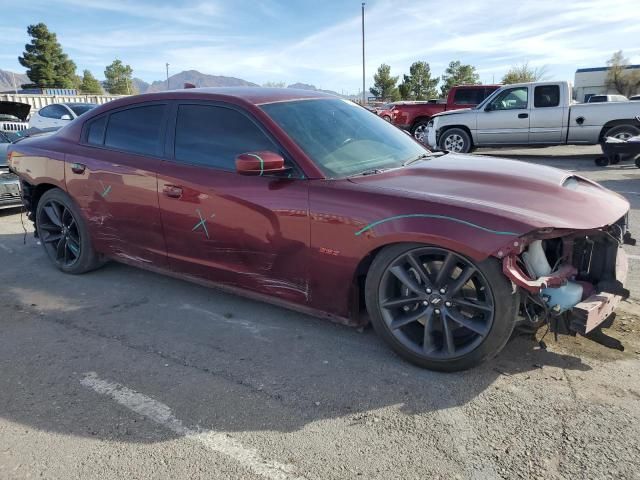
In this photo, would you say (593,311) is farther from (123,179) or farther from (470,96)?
(470,96)

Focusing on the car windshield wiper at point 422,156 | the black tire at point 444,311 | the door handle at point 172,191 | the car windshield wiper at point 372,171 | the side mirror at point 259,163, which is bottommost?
the black tire at point 444,311

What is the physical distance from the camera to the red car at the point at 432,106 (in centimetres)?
1722

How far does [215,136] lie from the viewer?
373 cm

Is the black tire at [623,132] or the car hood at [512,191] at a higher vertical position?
the car hood at [512,191]

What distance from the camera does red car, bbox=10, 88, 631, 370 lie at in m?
2.75

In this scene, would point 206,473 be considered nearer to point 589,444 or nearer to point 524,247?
point 589,444

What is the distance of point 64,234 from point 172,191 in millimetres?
1788

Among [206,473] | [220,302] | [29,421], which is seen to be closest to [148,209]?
[220,302]

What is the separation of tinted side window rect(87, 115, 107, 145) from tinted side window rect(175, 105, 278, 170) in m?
0.96

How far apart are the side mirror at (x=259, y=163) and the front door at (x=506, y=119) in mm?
11245

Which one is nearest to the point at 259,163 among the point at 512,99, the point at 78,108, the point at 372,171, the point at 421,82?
the point at 372,171

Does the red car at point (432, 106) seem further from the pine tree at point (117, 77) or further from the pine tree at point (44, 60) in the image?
the pine tree at point (117, 77)

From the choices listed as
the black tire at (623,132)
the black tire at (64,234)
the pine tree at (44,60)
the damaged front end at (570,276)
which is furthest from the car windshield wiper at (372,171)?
the pine tree at (44,60)

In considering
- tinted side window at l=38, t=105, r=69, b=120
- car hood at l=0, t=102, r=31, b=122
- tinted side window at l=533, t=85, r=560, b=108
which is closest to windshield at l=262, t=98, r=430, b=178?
tinted side window at l=533, t=85, r=560, b=108
